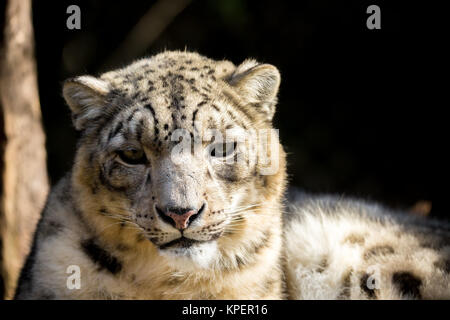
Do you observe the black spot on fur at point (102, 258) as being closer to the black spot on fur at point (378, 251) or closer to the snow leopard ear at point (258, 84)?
the snow leopard ear at point (258, 84)

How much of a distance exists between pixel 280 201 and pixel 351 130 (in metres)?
4.05

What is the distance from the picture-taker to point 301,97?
779 cm

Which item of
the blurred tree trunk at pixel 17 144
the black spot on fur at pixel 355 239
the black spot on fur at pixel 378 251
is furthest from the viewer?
the blurred tree trunk at pixel 17 144

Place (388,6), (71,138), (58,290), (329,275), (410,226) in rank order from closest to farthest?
(58,290) → (329,275) → (410,226) → (388,6) → (71,138)

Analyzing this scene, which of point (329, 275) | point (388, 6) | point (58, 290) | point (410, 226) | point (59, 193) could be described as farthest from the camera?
point (388, 6)

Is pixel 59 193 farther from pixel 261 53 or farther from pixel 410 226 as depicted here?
pixel 261 53

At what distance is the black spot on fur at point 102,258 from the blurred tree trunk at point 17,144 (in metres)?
1.71

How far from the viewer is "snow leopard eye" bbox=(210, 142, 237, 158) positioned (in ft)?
11.0

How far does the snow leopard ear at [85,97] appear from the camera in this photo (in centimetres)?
360

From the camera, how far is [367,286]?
4.00m

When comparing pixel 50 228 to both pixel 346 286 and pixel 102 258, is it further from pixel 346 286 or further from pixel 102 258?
pixel 346 286

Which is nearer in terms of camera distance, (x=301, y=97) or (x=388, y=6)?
(x=388, y=6)

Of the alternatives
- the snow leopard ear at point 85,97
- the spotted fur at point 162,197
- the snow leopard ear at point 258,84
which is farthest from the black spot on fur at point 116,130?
the snow leopard ear at point 258,84

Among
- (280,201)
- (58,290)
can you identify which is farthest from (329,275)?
(58,290)
